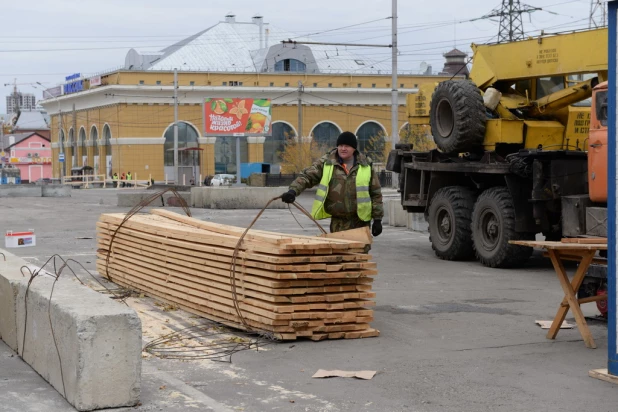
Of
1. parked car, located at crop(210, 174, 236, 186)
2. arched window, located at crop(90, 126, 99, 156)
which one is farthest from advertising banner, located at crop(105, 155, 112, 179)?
parked car, located at crop(210, 174, 236, 186)

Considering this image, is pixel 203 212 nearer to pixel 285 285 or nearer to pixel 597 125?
pixel 597 125

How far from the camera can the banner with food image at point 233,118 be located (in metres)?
66.4

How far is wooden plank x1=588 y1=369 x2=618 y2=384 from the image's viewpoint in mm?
7902

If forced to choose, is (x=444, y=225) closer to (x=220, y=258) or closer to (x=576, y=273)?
(x=220, y=258)

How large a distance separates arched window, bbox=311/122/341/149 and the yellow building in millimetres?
85

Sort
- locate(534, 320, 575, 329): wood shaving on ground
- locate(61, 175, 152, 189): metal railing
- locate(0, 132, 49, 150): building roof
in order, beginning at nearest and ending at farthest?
locate(534, 320, 575, 329): wood shaving on ground
locate(61, 175, 152, 189): metal railing
locate(0, 132, 49, 150): building roof

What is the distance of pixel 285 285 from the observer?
937 centimetres

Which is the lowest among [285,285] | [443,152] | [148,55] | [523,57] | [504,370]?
[504,370]

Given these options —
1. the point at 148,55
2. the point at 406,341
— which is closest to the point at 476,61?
the point at 406,341

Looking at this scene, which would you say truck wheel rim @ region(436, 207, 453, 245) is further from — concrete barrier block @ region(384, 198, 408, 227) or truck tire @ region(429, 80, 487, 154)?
concrete barrier block @ region(384, 198, 408, 227)

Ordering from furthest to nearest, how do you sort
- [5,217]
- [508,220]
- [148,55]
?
[148,55] < [5,217] < [508,220]

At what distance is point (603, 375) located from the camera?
8.00 meters

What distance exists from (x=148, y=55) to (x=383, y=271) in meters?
76.1

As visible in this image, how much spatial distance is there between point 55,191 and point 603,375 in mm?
46159
